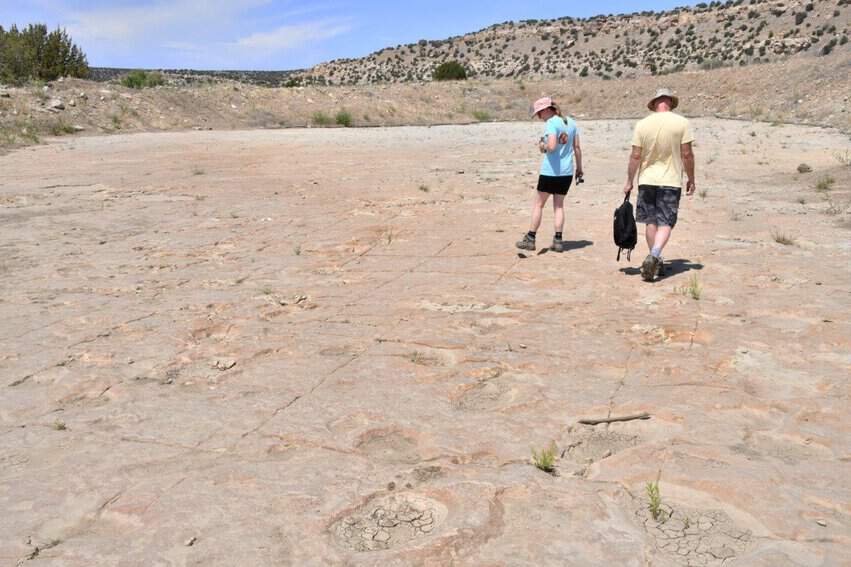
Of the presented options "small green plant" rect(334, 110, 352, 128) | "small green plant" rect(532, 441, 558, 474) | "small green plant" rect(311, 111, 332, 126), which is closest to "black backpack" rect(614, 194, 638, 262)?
"small green plant" rect(532, 441, 558, 474)

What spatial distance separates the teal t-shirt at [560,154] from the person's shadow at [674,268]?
4.17 feet

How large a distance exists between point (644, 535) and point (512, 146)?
20116mm

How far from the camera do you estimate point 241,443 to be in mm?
4133

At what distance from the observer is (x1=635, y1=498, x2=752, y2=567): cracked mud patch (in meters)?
3.02

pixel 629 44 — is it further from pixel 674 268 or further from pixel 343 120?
pixel 674 268

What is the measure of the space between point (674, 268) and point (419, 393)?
3837 millimetres

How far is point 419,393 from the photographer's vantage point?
4.75m

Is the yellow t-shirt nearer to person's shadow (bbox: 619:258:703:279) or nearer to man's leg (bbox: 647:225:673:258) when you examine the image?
man's leg (bbox: 647:225:673:258)

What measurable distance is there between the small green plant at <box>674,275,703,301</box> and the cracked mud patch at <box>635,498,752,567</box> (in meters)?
3.43

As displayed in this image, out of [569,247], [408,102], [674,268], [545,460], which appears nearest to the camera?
[545,460]

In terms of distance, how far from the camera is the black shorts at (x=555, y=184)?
826 centimetres

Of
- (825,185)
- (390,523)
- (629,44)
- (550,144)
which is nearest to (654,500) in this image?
(390,523)

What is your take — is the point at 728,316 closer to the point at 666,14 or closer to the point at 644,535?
the point at 644,535

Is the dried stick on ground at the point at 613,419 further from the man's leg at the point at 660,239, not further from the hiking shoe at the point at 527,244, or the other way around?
the hiking shoe at the point at 527,244
